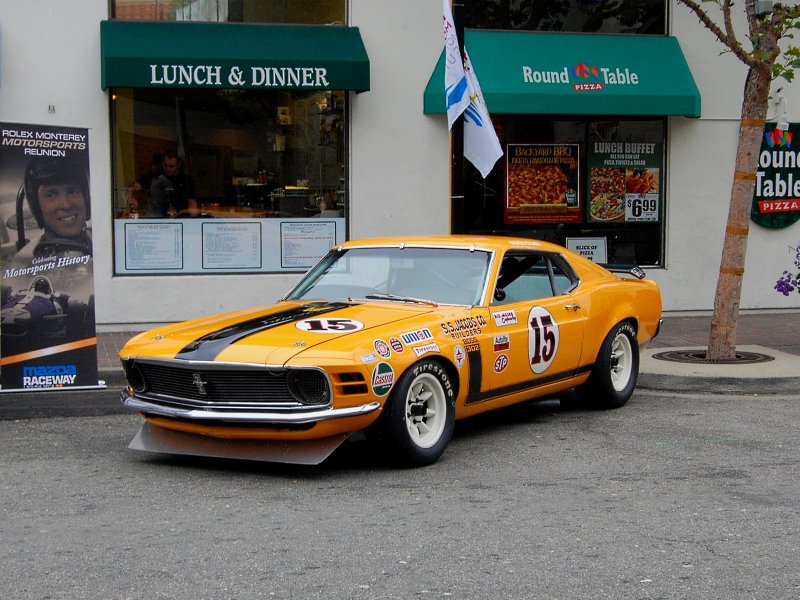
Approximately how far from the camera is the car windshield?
777 cm

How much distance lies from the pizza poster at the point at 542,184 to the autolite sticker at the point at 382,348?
894 cm

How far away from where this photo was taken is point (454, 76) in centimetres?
1106

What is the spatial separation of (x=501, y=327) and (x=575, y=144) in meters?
8.41

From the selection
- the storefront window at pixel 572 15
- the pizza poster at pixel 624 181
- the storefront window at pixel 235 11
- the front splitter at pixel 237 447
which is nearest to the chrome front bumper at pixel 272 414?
the front splitter at pixel 237 447

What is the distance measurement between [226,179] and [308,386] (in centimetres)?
824

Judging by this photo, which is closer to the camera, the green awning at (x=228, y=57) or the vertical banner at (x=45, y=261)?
the vertical banner at (x=45, y=261)

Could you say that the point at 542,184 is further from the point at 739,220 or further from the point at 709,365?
the point at 709,365

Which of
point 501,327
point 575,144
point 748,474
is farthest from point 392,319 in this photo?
point 575,144

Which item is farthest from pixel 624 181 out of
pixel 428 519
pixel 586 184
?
pixel 428 519

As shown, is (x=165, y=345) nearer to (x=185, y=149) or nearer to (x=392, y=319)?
(x=392, y=319)

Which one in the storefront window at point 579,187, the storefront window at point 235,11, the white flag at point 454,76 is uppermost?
the storefront window at point 235,11

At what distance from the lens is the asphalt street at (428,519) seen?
4.77 meters

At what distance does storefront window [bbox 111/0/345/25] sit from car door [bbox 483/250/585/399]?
6938mm

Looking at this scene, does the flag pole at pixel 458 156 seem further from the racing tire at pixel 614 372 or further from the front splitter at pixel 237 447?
the front splitter at pixel 237 447
